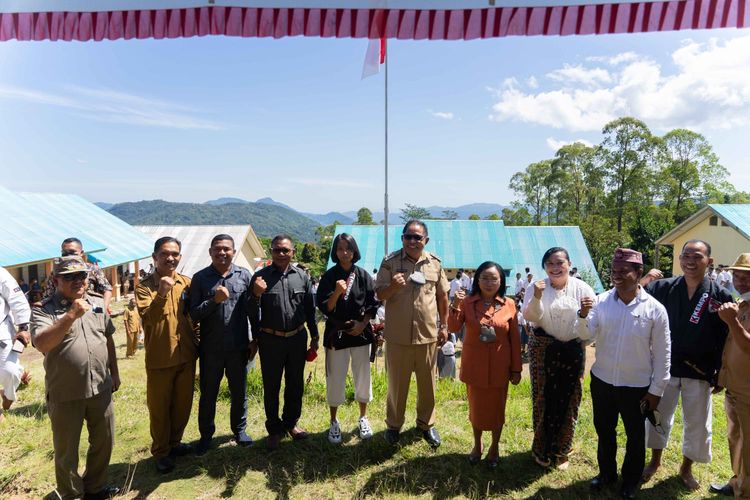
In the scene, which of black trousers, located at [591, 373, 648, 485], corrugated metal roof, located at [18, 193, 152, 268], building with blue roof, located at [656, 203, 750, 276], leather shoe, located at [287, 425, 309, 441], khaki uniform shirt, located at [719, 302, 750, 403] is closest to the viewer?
khaki uniform shirt, located at [719, 302, 750, 403]

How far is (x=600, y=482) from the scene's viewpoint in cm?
335

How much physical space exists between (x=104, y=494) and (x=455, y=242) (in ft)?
66.8

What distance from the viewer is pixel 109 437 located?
3182 millimetres

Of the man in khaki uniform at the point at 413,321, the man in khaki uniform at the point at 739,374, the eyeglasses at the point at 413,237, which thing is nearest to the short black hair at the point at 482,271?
the man in khaki uniform at the point at 413,321

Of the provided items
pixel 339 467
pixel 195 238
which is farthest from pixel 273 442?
pixel 195 238

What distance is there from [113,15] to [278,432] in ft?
11.4

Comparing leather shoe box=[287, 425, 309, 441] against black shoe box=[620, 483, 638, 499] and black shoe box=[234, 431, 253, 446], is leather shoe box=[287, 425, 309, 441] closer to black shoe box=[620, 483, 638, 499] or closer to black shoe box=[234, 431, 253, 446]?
black shoe box=[234, 431, 253, 446]

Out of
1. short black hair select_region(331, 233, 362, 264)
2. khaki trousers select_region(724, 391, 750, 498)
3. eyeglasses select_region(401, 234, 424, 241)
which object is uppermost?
eyeglasses select_region(401, 234, 424, 241)

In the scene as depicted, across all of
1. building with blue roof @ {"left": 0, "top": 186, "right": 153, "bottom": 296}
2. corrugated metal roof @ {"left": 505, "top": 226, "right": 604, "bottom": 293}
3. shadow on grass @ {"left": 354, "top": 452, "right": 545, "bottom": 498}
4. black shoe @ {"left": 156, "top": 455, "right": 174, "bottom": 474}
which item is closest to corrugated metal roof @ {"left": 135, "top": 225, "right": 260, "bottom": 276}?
building with blue roof @ {"left": 0, "top": 186, "right": 153, "bottom": 296}

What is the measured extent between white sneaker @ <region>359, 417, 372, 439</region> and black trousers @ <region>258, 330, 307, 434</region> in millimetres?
645

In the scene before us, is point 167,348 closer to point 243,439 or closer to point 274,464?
point 243,439

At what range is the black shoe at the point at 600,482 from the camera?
3338 mm

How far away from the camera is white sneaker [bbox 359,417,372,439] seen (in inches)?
161

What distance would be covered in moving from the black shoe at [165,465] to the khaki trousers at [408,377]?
1896 mm
